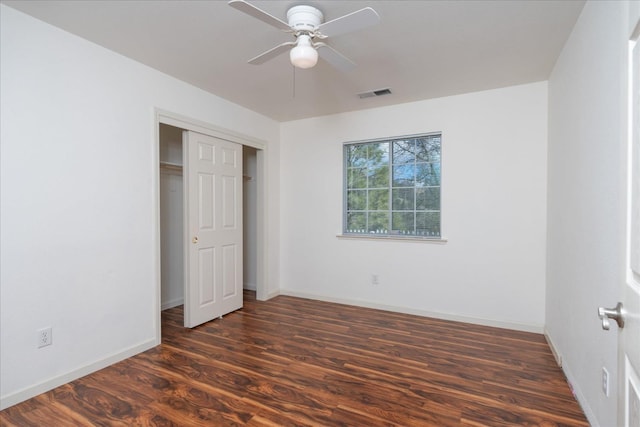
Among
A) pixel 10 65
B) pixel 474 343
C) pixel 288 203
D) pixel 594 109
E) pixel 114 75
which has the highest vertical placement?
pixel 114 75

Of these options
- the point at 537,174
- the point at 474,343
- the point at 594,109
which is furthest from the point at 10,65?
the point at 537,174

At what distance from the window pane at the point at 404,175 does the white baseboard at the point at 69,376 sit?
125 inches

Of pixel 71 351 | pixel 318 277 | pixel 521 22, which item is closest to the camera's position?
pixel 521 22

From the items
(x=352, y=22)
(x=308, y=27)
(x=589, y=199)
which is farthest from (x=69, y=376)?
(x=589, y=199)

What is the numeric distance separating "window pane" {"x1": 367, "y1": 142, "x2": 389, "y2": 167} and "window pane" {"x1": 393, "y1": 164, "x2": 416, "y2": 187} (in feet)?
0.62

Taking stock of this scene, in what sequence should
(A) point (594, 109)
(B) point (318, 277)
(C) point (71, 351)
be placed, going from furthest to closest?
1. (B) point (318, 277)
2. (C) point (71, 351)
3. (A) point (594, 109)

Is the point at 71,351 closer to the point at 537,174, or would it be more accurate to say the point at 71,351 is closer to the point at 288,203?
the point at 288,203

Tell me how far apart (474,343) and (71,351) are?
3.37 meters

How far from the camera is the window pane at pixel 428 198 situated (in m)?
3.89

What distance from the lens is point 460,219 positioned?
12.2 feet

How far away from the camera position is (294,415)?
6.59 feet

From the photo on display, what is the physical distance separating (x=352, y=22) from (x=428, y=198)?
8.40ft

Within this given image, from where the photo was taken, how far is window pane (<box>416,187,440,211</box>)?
389 cm

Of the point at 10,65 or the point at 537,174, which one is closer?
the point at 10,65
